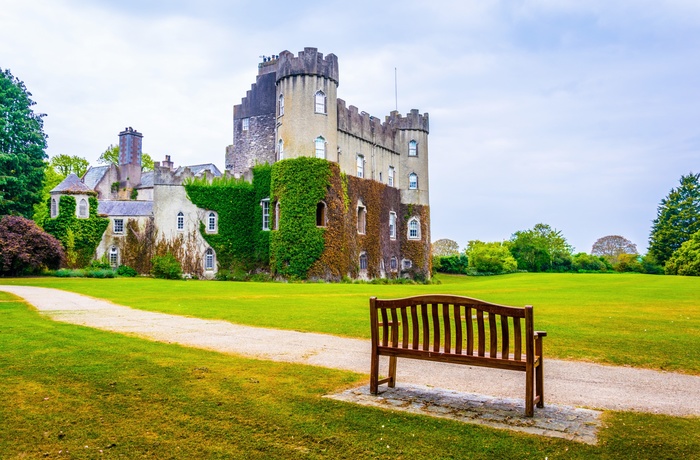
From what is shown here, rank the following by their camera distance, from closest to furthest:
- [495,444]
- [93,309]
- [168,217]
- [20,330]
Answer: [495,444] < [20,330] < [93,309] < [168,217]

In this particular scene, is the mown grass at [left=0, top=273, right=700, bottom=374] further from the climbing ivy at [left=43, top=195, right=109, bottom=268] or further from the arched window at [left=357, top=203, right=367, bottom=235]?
the arched window at [left=357, top=203, right=367, bottom=235]

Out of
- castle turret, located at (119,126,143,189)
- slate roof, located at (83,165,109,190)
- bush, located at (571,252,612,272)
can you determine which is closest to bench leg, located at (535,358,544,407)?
castle turret, located at (119,126,143,189)

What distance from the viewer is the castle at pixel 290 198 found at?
130 ft

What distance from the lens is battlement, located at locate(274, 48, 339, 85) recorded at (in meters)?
40.7

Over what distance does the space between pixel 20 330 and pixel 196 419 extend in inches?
296

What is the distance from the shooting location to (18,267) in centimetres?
3788

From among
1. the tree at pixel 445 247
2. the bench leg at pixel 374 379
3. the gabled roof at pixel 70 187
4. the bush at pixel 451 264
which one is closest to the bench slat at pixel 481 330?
the bench leg at pixel 374 379

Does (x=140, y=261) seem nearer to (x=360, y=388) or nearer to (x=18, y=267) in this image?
(x=18, y=267)

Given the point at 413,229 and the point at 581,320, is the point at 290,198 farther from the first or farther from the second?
the point at 581,320

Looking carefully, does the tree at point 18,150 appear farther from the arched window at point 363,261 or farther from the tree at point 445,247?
the tree at point 445,247

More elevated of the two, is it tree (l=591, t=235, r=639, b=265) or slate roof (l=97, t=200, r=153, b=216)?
slate roof (l=97, t=200, r=153, b=216)

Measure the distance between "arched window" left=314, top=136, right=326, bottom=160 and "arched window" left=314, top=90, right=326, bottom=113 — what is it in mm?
2077

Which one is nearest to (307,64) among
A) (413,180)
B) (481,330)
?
(413,180)

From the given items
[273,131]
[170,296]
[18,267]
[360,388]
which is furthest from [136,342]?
[273,131]
